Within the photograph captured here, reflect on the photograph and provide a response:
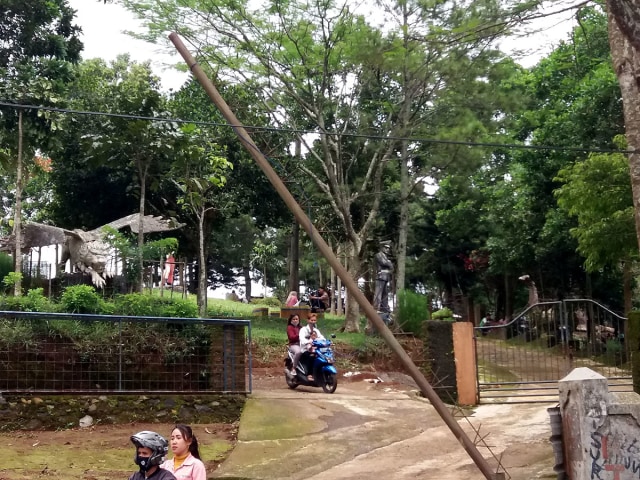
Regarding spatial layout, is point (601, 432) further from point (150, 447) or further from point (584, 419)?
point (150, 447)

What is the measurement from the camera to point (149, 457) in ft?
14.8

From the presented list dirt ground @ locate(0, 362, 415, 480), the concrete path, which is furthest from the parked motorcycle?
dirt ground @ locate(0, 362, 415, 480)

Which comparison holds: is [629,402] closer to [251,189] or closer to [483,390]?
[483,390]

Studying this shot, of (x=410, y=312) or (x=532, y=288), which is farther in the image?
(x=532, y=288)

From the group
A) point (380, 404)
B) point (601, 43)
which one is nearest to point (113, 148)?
point (380, 404)

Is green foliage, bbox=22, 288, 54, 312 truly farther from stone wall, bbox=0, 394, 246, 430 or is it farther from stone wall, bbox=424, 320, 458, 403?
stone wall, bbox=424, 320, 458, 403

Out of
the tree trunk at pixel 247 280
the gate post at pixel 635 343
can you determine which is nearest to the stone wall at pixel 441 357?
the gate post at pixel 635 343

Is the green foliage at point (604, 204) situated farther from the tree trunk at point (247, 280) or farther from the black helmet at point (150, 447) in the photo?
the tree trunk at point (247, 280)

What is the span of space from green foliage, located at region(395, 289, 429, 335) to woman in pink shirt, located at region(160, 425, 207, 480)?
43.5 ft

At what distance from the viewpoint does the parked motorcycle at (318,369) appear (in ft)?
39.7

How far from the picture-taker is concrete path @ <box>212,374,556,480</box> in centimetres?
818

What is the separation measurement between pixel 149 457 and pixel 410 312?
1415cm

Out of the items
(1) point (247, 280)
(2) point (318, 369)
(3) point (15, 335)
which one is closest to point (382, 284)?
(2) point (318, 369)

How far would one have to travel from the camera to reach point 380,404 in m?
11.7
